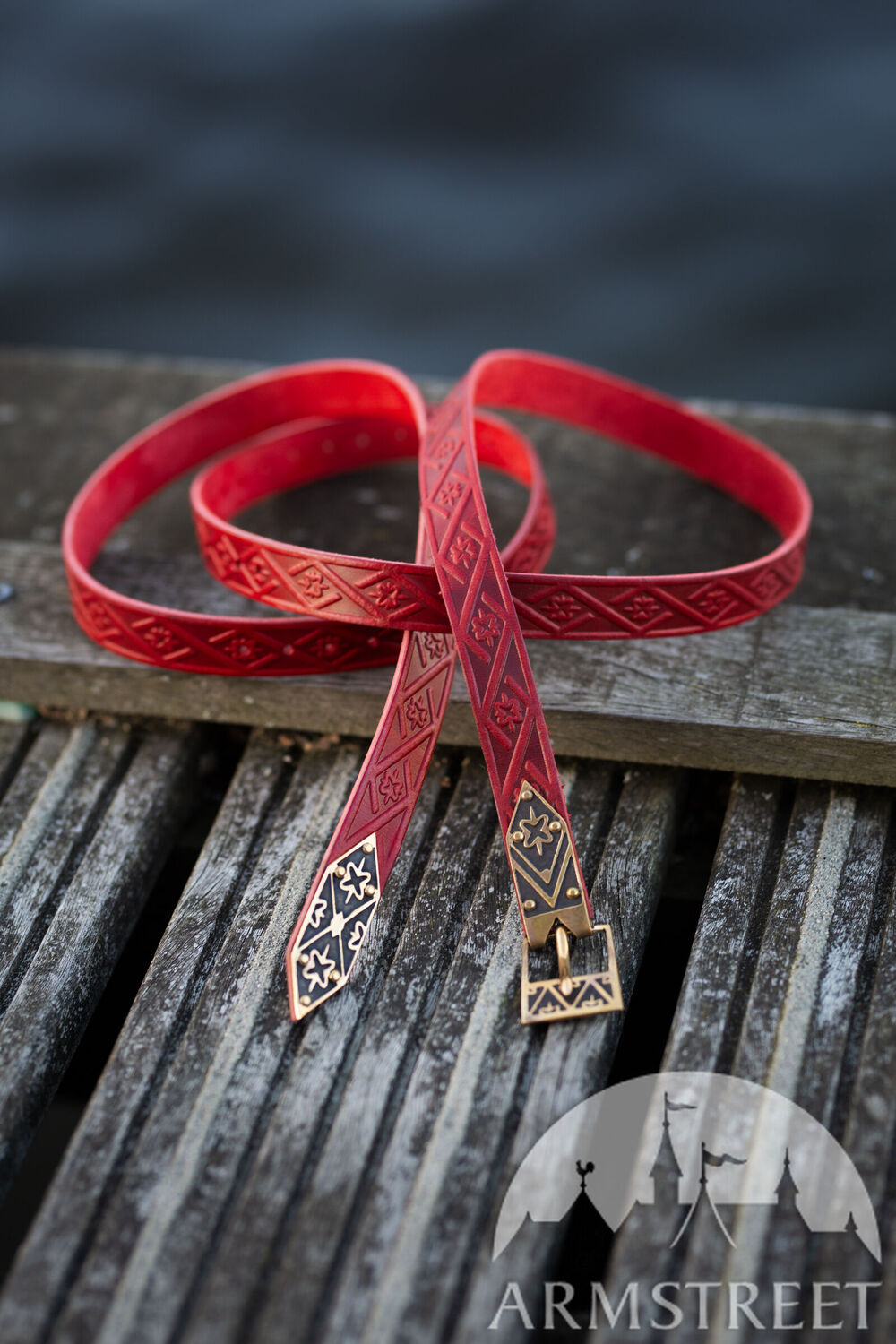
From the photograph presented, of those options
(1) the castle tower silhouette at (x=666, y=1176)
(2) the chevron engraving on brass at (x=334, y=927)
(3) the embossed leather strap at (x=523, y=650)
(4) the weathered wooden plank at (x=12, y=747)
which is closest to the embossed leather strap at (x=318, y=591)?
(2) the chevron engraving on brass at (x=334, y=927)

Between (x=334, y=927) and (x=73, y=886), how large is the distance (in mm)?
458

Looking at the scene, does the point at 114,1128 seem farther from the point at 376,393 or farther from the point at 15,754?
the point at 376,393

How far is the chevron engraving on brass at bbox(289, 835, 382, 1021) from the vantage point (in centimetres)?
164

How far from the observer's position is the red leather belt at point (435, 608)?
5.57 feet

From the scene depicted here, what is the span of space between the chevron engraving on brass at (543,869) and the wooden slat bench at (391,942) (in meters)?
0.08

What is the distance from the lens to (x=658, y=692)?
6.46ft

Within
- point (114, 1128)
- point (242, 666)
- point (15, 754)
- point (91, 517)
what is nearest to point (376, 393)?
point (91, 517)

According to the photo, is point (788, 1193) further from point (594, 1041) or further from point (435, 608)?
point (435, 608)

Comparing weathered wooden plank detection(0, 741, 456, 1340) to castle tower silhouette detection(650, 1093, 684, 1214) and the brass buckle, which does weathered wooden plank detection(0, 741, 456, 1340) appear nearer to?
the brass buckle

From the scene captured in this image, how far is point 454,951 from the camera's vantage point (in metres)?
1.70

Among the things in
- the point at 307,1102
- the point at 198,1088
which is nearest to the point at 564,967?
the point at 307,1102

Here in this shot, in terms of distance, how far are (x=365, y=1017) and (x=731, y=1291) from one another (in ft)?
1.83

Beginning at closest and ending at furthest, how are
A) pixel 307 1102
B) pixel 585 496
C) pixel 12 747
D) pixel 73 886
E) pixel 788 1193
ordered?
pixel 788 1193, pixel 307 1102, pixel 73 886, pixel 12 747, pixel 585 496

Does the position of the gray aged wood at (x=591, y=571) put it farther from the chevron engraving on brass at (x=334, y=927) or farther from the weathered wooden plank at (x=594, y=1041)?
the chevron engraving on brass at (x=334, y=927)
